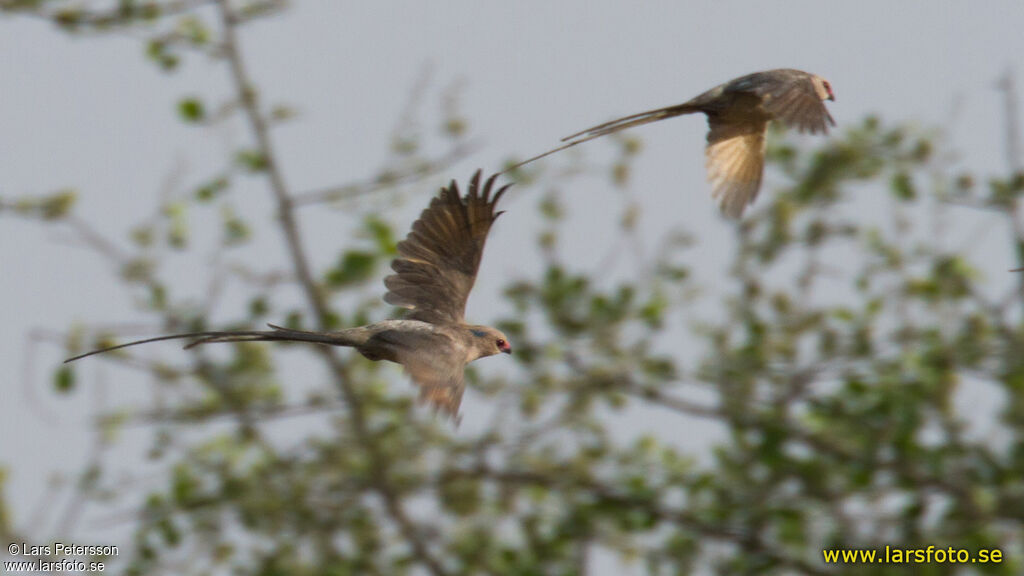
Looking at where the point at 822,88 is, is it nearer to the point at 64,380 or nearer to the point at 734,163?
the point at 734,163

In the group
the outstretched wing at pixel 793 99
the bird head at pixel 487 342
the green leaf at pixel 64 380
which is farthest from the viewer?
the green leaf at pixel 64 380

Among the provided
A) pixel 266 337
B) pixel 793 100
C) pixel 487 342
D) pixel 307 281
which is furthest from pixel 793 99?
pixel 307 281

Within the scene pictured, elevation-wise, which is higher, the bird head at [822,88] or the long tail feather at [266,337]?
the bird head at [822,88]

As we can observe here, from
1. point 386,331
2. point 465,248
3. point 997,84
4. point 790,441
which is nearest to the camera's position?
point 386,331

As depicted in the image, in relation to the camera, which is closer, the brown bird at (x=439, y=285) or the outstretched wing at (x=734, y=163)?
the brown bird at (x=439, y=285)

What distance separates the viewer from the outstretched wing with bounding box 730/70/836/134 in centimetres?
669

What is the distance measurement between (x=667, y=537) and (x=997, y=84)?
145 inches

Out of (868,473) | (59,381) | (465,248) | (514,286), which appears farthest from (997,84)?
(59,381)

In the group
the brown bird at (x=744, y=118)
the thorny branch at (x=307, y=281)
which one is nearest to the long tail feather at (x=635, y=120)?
the brown bird at (x=744, y=118)

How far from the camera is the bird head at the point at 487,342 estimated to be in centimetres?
686

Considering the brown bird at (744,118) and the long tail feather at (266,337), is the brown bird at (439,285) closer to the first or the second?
the long tail feather at (266,337)

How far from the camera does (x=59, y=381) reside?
35.0 ft

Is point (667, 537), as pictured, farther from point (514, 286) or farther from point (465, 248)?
point (465, 248)

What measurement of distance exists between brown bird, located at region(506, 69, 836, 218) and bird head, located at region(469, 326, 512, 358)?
3.10ft
